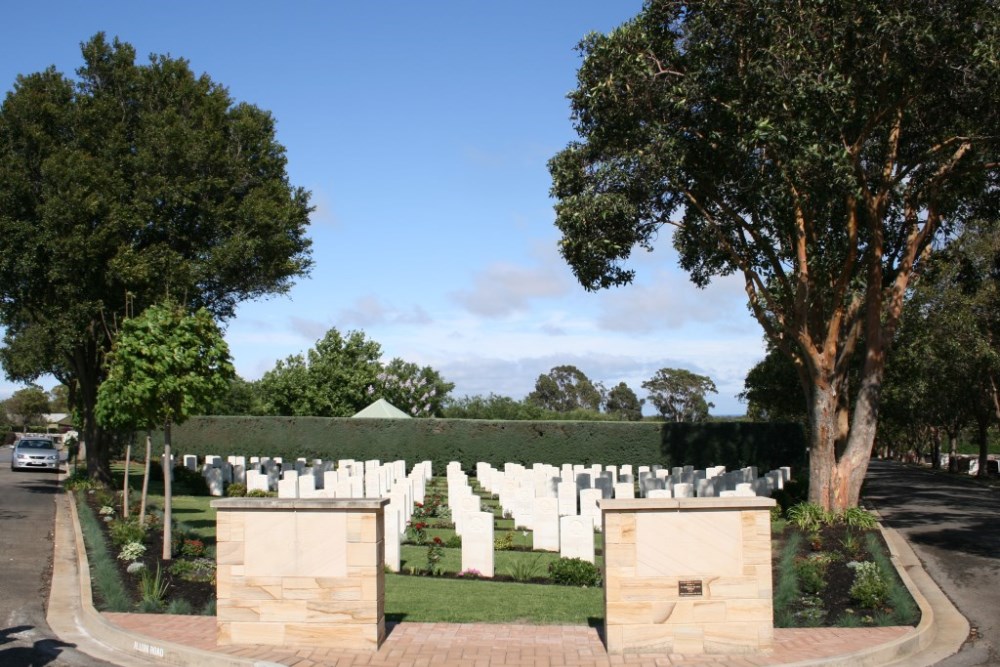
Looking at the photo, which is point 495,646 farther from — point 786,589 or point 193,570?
point 193,570

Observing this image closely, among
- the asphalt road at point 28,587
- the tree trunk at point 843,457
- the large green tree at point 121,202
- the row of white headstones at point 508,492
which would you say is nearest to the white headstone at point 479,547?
the row of white headstones at point 508,492

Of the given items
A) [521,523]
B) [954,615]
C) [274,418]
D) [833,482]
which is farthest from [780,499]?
[274,418]

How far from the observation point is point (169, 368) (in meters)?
15.0

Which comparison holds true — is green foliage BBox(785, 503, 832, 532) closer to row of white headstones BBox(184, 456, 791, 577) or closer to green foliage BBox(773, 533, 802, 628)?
row of white headstones BBox(184, 456, 791, 577)

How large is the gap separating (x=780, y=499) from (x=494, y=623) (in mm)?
16426

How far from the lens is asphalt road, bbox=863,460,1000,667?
32.8 ft

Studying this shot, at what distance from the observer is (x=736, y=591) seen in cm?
853

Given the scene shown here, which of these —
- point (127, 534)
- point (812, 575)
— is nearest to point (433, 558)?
point (127, 534)

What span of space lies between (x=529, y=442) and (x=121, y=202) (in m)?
20.2

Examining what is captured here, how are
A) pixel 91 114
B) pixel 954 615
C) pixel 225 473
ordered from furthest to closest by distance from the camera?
pixel 225 473
pixel 91 114
pixel 954 615

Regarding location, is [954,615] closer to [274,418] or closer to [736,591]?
[736,591]

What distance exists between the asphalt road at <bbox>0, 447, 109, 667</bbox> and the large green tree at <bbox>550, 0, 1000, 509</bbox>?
38.0ft

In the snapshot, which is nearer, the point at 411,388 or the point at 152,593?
the point at 152,593

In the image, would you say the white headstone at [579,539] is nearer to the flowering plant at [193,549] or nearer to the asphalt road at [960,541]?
the asphalt road at [960,541]
